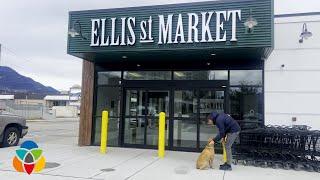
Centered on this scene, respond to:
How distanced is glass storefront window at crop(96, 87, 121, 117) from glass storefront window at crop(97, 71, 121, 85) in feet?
0.74

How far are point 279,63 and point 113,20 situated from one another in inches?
216

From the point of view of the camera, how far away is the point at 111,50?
11.9 meters

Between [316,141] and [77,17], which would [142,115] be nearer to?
[77,17]

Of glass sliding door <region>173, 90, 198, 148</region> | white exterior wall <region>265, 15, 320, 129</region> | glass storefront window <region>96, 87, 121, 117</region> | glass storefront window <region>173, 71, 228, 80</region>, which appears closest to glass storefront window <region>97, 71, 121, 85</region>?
glass storefront window <region>96, 87, 121, 117</region>

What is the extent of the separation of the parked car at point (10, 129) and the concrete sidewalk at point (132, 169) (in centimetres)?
154

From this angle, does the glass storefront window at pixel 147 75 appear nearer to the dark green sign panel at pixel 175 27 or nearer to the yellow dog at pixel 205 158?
the dark green sign panel at pixel 175 27

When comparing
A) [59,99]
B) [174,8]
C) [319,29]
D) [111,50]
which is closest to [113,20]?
[111,50]

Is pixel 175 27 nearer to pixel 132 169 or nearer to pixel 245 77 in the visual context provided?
pixel 245 77

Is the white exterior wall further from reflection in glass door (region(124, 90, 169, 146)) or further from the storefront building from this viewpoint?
reflection in glass door (region(124, 90, 169, 146))

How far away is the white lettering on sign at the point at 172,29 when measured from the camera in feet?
36.0

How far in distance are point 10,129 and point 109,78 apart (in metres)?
4.04

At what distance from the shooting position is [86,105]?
564 inches

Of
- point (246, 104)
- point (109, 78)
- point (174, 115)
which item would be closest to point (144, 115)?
point (174, 115)

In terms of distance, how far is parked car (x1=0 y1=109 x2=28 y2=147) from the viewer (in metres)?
13.7
